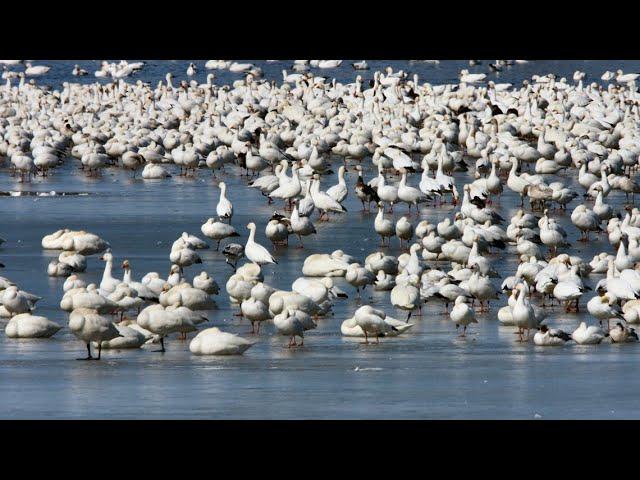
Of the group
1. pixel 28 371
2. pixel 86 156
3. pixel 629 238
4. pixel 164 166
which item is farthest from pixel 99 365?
pixel 164 166

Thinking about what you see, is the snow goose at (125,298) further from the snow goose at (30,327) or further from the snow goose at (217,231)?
the snow goose at (217,231)

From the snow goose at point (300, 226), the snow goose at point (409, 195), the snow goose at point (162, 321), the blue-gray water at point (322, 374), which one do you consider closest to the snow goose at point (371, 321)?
the blue-gray water at point (322, 374)

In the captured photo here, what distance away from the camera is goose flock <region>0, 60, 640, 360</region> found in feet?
49.1

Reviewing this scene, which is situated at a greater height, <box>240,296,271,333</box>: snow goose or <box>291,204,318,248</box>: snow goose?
<box>291,204,318,248</box>: snow goose

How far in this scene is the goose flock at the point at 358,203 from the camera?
1497cm

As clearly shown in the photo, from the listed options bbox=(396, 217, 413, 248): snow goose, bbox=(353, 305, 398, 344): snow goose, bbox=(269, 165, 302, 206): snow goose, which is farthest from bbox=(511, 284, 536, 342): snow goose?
bbox=(269, 165, 302, 206): snow goose

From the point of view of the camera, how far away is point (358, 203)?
26.8 meters

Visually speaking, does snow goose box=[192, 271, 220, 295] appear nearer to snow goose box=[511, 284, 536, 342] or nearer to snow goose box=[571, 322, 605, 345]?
snow goose box=[511, 284, 536, 342]

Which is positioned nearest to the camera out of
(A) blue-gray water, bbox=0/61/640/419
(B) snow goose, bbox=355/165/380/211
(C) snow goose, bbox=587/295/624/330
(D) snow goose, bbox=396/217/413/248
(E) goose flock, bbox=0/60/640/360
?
(A) blue-gray water, bbox=0/61/640/419

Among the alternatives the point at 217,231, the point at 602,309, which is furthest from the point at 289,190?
the point at 602,309

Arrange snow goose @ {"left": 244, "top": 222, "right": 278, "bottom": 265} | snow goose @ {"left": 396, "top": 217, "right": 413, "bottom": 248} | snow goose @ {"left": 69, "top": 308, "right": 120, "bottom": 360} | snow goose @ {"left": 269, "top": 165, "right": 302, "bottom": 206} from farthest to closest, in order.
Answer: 1. snow goose @ {"left": 269, "top": 165, "right": 302, "bottom": 206}
2. snow goose @ {"left": 396, "top": 217, "right": 413, "bottom": 248}
3. snow goose @ {"left": 244, "top": 222, "right": 278, "bottom": 265}
4. snow goose @ {"left": 69, "top": 308, "right": 120, "bottom": 360}

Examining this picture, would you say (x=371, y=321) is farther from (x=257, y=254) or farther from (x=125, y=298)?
(x=257, y=254)

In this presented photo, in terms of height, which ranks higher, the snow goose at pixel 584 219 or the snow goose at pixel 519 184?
the snow goose at pixel 519 184

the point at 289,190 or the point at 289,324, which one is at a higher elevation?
the point at 289,190
